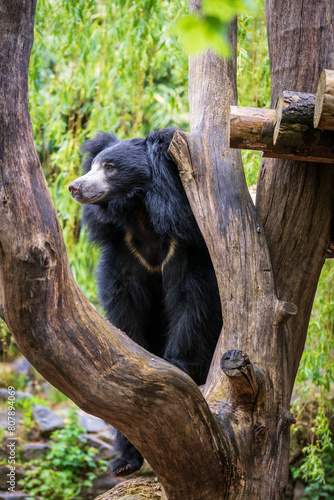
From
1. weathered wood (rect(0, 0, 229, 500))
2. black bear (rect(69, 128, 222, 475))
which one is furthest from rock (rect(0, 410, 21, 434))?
weathered wood (rect(0, 0, 229, 500))

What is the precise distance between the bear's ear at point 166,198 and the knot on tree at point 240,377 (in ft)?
2.58

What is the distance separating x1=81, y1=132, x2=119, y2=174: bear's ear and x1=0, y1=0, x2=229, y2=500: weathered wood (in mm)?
1383

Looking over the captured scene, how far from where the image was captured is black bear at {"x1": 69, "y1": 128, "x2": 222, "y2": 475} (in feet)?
7.40

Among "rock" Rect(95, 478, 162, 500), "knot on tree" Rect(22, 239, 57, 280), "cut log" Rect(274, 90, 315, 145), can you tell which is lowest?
"rock" Rect(95, 478, 162, 500)

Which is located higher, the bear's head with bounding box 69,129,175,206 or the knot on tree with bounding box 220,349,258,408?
the bear's head with bounding box 69,129,175,206

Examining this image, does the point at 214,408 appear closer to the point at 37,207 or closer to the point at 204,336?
the point at 204,336

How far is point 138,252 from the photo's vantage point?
2473mm

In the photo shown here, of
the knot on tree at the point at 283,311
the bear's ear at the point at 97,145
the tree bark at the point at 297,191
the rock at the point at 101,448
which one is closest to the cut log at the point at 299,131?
the tree bark at the point at 297,191

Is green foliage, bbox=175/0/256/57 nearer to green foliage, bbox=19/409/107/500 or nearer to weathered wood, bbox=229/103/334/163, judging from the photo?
weathered wood, bbox=229/103/334/163

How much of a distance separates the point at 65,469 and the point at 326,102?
13.0 ft

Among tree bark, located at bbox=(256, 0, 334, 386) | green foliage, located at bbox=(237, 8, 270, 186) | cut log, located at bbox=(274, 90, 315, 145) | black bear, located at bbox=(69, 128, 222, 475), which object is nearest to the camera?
cut log, located at bbox=(274, 90, 315, 145)

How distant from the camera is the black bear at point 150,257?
88.8 inches

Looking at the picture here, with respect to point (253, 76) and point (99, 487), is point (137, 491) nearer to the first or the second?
point (253, 76)

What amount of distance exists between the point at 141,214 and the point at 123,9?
1.71 metres
